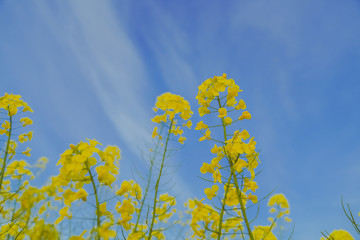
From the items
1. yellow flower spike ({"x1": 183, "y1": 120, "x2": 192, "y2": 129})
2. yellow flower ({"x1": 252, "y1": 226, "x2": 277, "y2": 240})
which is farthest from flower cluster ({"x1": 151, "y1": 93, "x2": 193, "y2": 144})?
yellow flower ({"x1": 252, "y1": 226, "x2": 277, "y2": 240})

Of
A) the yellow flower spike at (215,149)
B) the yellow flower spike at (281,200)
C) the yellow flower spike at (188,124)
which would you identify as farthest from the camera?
the yellow flower spike at (281,200)

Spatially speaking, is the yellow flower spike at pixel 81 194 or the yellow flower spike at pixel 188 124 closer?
the yellow flower spike at pixel 81 194

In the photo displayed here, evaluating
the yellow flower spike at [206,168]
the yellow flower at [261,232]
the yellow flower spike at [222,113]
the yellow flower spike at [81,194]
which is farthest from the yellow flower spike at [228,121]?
the yellow flower at [261,232]

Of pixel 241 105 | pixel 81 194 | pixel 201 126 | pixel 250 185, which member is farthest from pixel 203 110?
pixel 81 194

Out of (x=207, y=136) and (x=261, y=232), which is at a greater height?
(x=207, y=136)

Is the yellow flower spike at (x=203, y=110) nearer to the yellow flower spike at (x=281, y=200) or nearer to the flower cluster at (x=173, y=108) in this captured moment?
the flower cluster at (x=173, y=108)

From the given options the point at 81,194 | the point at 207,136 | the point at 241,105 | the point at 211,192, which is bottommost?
the point at 81,194

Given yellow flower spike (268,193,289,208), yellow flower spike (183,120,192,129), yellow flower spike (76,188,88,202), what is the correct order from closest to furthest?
yellow flower spike (76,188,88,202)
yellow flower spike (183,120,192,129)
yellow flower spike (268,193,289,208)

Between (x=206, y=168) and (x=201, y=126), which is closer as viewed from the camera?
(x=206, y=168)

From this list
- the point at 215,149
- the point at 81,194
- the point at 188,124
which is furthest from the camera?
the point at 188,124

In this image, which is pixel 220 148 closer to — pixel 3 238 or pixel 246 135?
pixel 246 135

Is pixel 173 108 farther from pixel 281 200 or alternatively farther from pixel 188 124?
pixel 281 200

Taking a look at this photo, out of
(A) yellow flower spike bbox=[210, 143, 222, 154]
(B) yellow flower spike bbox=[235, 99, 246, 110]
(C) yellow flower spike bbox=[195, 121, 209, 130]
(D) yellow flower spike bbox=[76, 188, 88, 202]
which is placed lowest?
(D) yellow flower spike bbox=[76, 188, 88, 202]

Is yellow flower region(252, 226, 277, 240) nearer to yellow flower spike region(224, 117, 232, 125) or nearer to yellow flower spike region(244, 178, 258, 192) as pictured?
yellow flower spike region(244, 178, 258, 192)
